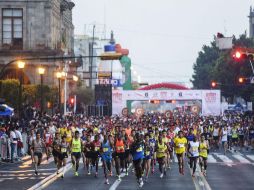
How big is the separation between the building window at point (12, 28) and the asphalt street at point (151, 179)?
35.5 metres

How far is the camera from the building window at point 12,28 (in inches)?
2958

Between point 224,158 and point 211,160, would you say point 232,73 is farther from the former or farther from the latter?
point 211,160

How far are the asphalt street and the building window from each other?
35535 millimetres

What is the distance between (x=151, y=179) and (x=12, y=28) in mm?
46520

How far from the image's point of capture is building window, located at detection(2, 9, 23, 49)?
246ft

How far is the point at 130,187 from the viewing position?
27.7m

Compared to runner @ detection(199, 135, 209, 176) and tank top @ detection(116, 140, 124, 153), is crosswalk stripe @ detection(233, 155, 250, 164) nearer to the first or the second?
runner @ detection(199, 135, 209, 176)

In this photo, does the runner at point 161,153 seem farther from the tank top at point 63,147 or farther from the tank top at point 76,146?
the tank top at point 63,147

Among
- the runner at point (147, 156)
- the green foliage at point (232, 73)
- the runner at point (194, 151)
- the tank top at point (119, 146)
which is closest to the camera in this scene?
the runner at point (147, 156)

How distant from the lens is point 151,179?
31.2 meters

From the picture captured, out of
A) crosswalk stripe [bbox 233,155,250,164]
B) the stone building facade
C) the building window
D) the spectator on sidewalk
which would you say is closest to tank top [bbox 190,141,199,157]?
crosswalk stripe [bbox 233,155,250,164]

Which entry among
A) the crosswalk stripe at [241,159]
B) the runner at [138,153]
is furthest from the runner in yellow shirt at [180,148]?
the crosswalk stripe at [241,159]

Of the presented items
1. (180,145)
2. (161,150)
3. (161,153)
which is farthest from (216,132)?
(161,153)

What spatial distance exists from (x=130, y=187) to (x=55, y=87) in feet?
151
